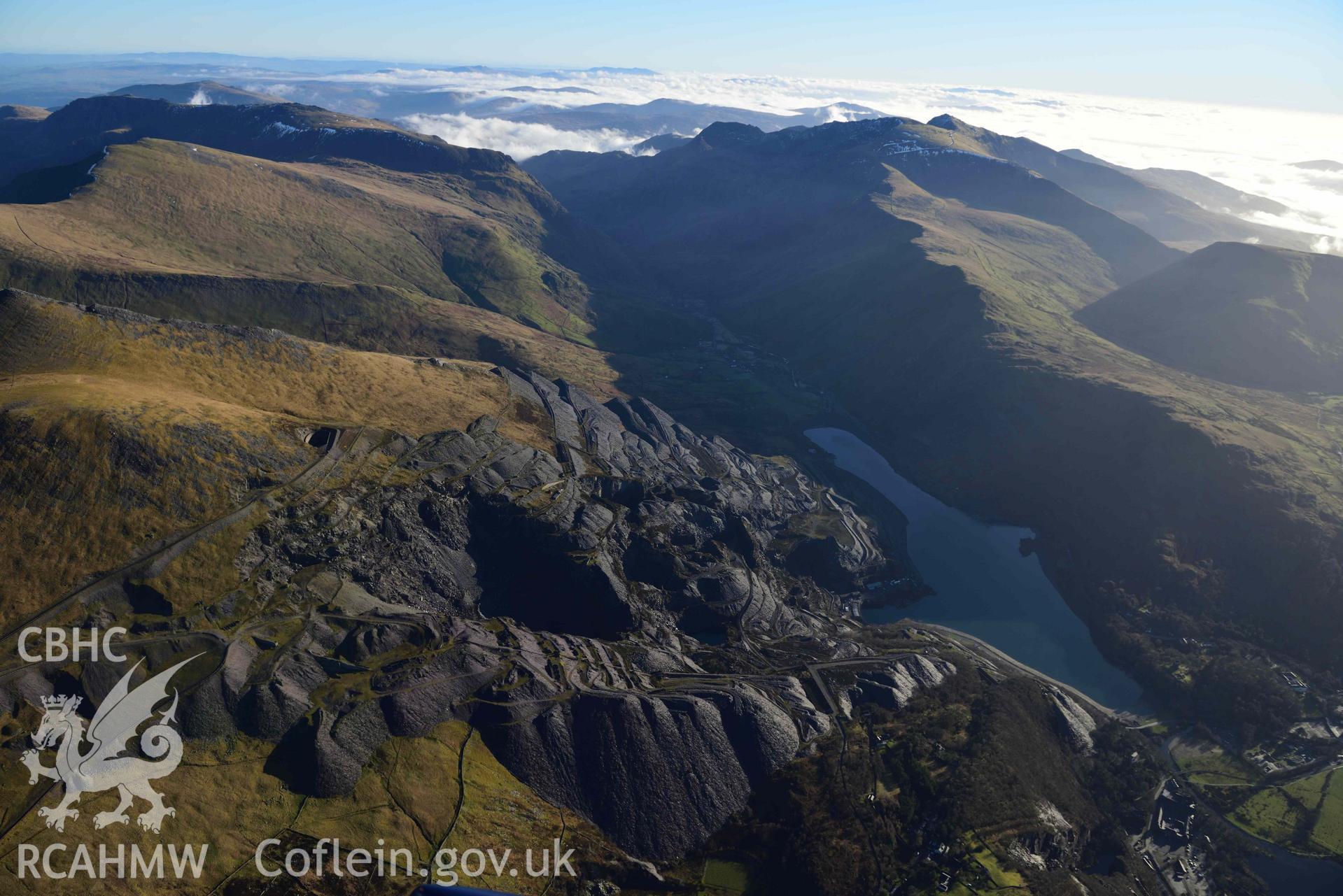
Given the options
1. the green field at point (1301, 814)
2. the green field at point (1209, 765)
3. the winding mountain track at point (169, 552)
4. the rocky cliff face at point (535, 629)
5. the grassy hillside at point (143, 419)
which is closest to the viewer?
the winding mountain track at point (169, 552)

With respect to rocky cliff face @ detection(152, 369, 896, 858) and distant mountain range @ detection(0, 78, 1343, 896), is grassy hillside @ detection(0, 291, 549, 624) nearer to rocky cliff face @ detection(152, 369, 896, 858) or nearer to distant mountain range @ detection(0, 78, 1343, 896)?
distant mountain range @ detection(0, 78, 1343, 896)

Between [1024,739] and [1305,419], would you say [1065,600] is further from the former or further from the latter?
[1305,419]

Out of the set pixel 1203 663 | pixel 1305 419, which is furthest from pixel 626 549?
pixel 1305 419

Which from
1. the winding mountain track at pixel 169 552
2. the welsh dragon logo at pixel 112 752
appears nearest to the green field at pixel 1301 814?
the welsh dragon logo at pixel 112 752

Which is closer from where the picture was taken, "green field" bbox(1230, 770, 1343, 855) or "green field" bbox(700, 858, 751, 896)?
"green field" bbox(700, 858, 751, 896)

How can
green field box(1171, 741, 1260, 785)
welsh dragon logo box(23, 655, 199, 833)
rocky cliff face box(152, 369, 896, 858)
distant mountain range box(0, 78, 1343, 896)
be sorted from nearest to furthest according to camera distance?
welsh dragon logo box(23, 655, 199, 833) → distant mountain range box(0, 78, 1343, 896) → rocky cliff face box(152, 369, 896, 858) → green field box(1171, 741, 1260, 785)

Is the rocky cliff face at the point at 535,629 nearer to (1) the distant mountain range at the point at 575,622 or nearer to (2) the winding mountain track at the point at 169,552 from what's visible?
(1) the distant mountain range at the point at 575,622

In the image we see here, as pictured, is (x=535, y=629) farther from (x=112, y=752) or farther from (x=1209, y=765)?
(x=1209, y=765)

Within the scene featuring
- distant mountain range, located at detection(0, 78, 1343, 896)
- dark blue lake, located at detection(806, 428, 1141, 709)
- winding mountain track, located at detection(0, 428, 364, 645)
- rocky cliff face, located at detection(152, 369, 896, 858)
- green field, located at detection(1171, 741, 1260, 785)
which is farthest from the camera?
dark blue lake, located at detection(806, 428, 1141, 709)

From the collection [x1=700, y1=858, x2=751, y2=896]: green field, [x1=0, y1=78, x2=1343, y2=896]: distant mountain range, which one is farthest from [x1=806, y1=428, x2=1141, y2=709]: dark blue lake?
[x1=700, y1=858, x2=751, y2=896]: green field
